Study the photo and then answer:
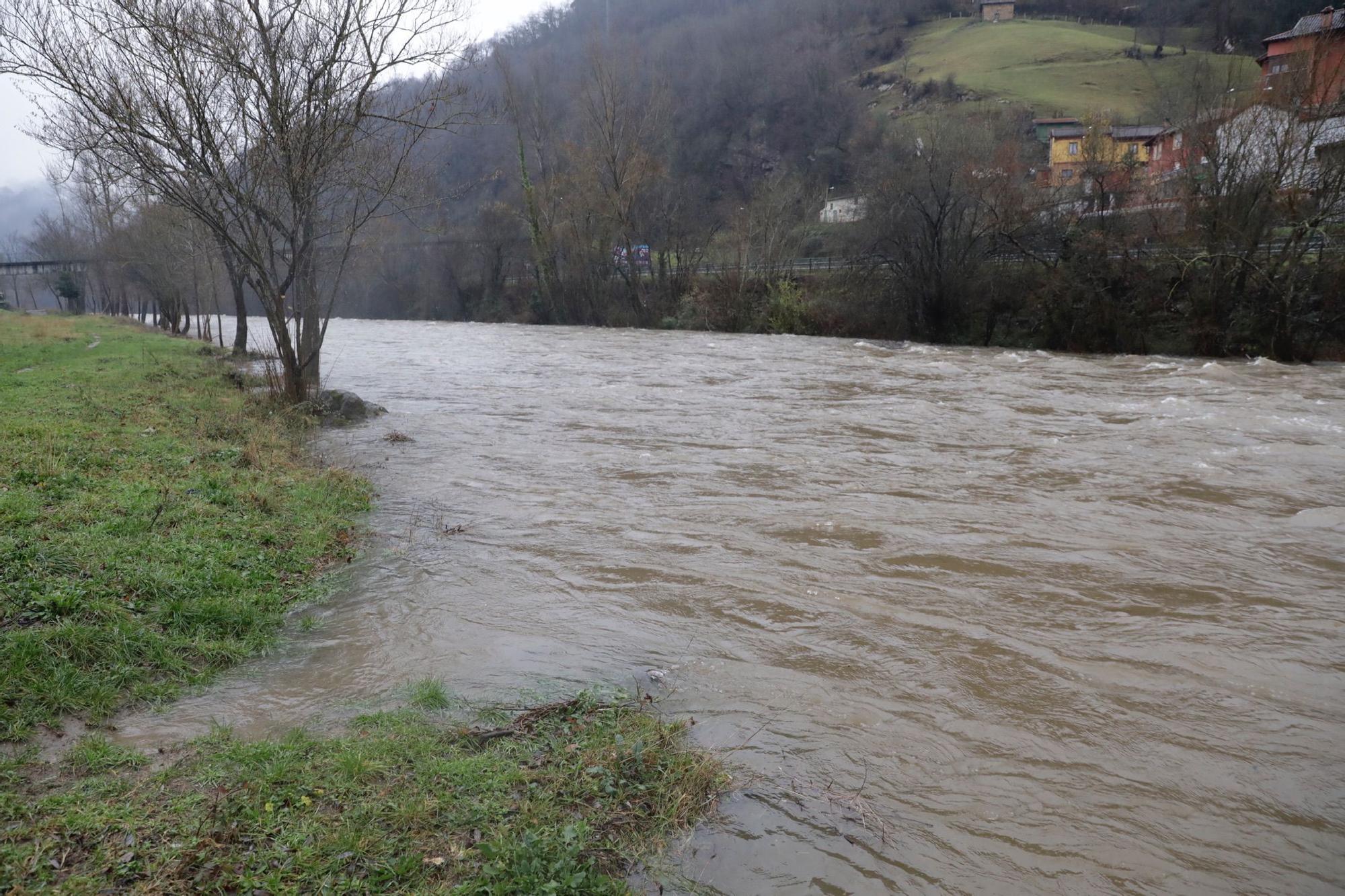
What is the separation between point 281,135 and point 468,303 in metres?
46.2

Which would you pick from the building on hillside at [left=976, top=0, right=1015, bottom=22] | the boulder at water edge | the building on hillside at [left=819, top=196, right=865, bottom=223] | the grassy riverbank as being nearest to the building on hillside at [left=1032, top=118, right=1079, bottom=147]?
the building on hillside at [left=819, top=196, right=865, bottom=223]

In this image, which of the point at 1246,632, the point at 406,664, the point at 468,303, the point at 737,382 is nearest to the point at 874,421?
the point at 737,382

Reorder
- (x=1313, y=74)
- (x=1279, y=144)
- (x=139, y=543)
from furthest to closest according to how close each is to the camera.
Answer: (x=1279, y=144)
(x=1313, y=74)
(x=139, y=543)

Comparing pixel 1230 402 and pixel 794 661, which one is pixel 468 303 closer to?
pixel 1230 402

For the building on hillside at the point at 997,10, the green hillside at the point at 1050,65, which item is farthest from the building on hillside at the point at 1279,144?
the building on hillside at the point at 997,10

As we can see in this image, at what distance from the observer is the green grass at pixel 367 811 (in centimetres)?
304

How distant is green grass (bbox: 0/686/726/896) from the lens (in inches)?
119

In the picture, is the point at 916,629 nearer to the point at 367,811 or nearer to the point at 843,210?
the point at 367,811

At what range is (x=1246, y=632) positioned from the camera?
5.88 meters

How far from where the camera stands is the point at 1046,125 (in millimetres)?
60469

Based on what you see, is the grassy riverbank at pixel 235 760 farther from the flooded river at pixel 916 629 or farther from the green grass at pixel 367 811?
the flooded river at pixel 916 629

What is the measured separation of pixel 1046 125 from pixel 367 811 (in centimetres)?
6922

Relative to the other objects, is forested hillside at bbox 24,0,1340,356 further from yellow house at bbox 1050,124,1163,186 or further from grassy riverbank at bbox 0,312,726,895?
grassy riverbank at bbox 0,312,726,895

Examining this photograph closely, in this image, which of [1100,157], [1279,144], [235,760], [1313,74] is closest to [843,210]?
[1100,157]
